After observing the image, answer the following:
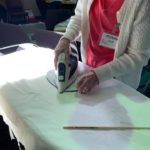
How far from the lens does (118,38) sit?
1.20 meters

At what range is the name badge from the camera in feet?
4.14

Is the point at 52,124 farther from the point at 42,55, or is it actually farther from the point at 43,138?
the point at 42,55

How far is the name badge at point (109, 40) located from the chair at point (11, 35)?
2.95 feet

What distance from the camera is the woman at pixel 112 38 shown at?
3.67ft

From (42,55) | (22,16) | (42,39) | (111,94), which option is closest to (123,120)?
(111,94)

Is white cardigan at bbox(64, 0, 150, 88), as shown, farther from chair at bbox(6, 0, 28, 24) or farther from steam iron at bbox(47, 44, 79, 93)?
chair at bbox(6, 0, 28, 24)

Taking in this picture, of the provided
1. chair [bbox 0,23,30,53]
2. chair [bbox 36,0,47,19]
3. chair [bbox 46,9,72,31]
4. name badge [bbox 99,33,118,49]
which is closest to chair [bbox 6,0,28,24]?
chair [bbox 36,0,47,19]

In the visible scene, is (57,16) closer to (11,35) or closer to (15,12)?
(11,35)

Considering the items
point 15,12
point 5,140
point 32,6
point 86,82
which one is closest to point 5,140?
point 5,140

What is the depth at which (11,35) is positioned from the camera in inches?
84.7

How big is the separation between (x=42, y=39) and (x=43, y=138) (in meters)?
1.32

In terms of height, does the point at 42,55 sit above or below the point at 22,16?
above

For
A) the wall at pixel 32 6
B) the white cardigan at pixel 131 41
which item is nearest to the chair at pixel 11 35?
the white cardigan at pixel 131 41

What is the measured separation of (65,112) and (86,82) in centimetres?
16
